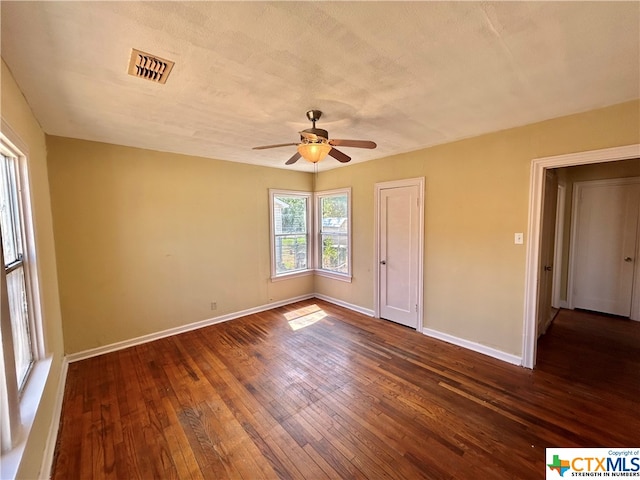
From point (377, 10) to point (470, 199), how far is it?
251 centimetres

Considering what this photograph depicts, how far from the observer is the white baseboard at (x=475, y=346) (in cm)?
288

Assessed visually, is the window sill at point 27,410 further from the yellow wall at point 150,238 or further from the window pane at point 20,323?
the yellow wall at point 150,238

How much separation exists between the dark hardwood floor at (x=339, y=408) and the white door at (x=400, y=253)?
60cm

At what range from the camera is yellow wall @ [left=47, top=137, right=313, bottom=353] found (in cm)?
296

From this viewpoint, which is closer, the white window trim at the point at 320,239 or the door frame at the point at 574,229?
the door frame at the point at 574,229

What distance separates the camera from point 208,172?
12.7ft

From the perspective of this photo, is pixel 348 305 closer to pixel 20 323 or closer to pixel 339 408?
pixel 339 408

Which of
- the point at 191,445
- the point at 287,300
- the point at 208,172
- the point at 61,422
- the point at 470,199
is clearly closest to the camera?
the point at 191,445

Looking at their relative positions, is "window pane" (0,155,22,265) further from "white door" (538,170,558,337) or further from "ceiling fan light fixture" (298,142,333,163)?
"white door" (538,170,558,337)

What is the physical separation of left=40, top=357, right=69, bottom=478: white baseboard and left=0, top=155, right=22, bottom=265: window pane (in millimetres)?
1206

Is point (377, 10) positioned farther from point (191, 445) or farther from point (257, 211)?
point (257, 211)

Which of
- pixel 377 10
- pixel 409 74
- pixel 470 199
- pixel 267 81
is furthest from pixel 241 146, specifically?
pixel 470 199

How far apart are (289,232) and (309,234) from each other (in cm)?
45

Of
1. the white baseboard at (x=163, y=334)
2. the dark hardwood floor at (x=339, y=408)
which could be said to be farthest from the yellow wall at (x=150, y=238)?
the dark hardwood floor at (x=339, y=408)
